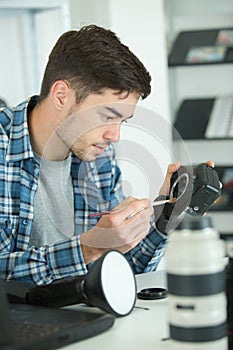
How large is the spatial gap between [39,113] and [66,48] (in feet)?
0.56

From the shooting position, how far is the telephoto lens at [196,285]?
107 cm

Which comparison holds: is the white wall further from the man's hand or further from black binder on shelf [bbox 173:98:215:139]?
the man's hand

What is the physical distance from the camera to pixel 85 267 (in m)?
1.78

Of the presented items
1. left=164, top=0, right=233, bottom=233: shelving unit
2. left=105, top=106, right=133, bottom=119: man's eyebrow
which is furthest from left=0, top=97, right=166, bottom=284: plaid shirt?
left=164, top=0, right=233, bottom=233: shelving unit

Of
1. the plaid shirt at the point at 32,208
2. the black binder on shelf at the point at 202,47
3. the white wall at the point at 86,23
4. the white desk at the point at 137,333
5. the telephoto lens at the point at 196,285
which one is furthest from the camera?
the black binder on shelf at the point at 202,47

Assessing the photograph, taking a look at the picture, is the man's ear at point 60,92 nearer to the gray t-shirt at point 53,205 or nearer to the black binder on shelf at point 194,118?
the gray t-shirt at point 53,205

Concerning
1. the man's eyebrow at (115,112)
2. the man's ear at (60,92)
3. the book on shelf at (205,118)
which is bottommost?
the book on shelf at (205,118)

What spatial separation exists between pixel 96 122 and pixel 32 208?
258 mm

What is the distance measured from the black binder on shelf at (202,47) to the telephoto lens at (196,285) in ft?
8.62

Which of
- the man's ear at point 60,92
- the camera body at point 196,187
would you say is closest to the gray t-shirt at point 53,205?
the man's ear at point 60,92

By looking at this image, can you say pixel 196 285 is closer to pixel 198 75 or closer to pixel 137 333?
pixel 137 333

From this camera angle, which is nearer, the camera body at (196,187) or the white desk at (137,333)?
the white desk at (137,333)

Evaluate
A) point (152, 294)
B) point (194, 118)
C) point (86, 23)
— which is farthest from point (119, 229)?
point (194, 118)

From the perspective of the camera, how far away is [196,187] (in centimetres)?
179
